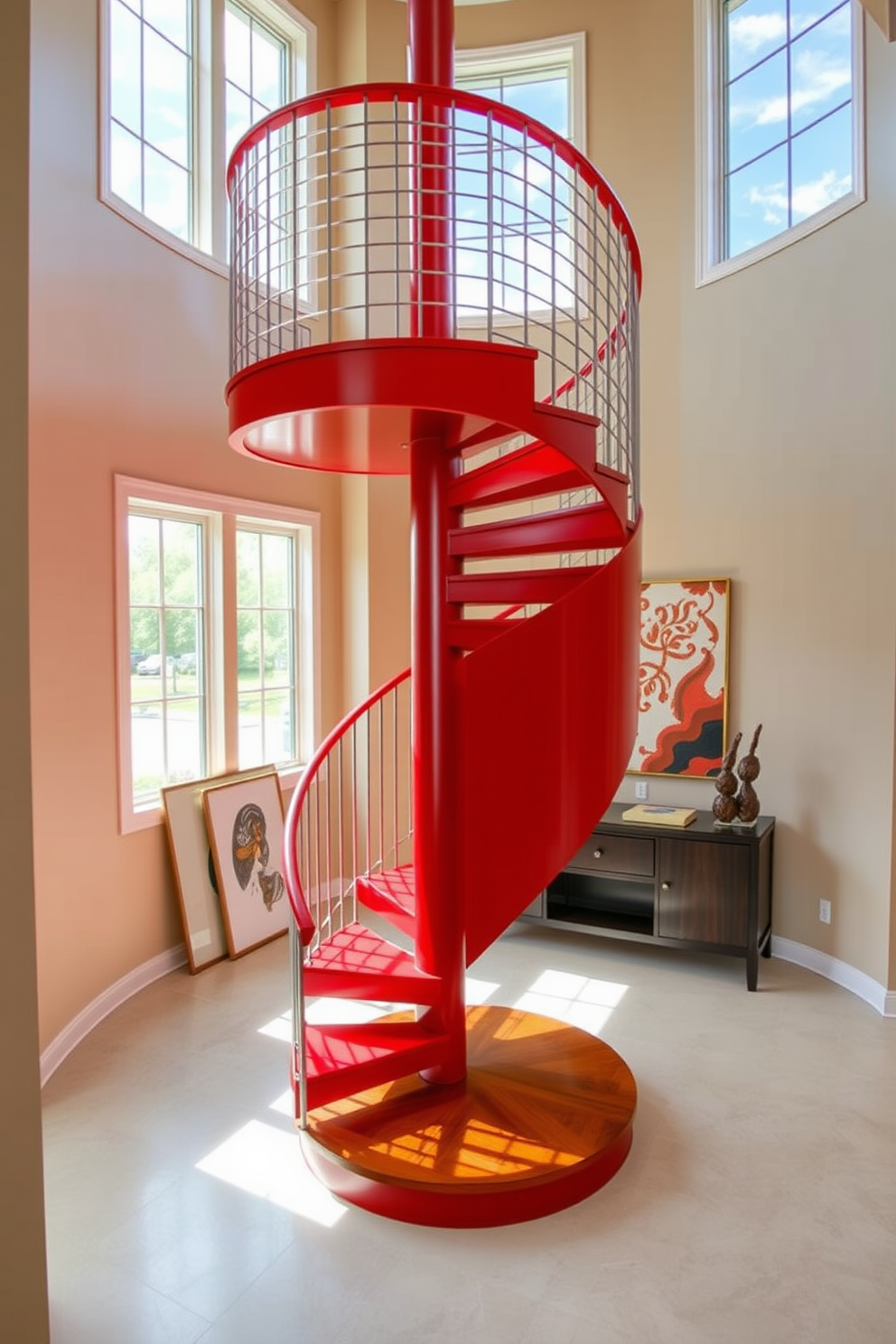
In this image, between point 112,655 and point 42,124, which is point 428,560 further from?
point 42,124

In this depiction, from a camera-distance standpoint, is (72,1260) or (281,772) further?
(281,772)

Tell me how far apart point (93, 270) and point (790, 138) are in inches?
133

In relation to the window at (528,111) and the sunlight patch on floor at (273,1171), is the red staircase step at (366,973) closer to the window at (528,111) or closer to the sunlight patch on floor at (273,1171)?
the sunlight patch on floor at (273,1171)

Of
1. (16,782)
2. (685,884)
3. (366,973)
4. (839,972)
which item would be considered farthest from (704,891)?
(16,782)

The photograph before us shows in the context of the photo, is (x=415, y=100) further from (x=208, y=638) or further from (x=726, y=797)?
(x=726, y=797)

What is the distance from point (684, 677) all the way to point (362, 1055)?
2.72m

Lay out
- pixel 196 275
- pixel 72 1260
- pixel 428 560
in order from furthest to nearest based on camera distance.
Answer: pixel 196 275, pixel 428 560, pixel 72 1260

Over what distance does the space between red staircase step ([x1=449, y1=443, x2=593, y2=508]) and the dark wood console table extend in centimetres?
210

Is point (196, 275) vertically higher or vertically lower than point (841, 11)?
lower

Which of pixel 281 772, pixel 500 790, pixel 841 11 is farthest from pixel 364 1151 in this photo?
pixel 841 11

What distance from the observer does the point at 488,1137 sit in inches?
Result: 110

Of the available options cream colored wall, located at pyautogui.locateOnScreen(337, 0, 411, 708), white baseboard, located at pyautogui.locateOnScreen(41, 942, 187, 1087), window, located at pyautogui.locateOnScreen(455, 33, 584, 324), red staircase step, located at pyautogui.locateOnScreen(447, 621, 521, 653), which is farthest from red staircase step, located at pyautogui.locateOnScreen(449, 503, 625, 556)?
window, located at pyautogui.locateOnScreen(455, 33, 584, 324)

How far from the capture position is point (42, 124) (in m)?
3.32

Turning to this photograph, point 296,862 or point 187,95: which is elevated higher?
point 187,95
